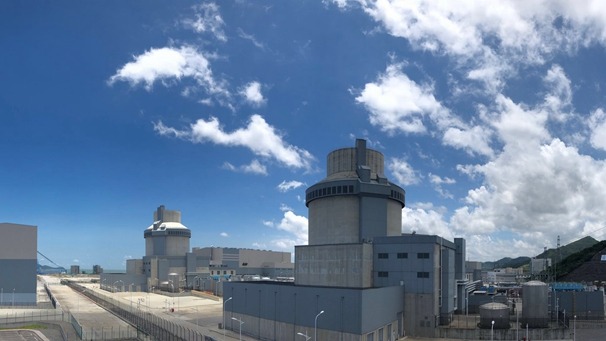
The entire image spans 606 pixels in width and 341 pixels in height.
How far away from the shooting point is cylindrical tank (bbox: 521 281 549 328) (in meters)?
75.7

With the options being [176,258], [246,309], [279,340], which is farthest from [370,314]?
[176,258]

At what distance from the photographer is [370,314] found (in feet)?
189

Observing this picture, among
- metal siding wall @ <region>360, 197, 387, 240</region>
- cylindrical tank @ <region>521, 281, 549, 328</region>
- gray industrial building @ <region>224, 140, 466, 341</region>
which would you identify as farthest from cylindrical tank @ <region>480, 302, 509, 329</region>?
metal siding wall @ <region>360, 197, 387, 240</region>

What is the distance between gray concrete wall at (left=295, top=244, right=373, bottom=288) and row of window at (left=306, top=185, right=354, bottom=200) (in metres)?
10.4

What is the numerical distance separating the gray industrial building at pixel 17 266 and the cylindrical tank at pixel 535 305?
350 ft

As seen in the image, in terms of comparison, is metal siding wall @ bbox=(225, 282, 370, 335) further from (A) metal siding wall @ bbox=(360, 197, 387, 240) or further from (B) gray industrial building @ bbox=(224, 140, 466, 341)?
(A) metal siding wall @ bbox=(360, 197, 387, 240)

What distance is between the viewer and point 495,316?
71062 millimetres

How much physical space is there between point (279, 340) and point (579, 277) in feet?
564

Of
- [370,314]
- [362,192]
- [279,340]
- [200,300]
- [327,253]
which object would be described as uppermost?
[362,192]

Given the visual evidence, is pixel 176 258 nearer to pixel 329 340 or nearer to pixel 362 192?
pixel 362 192

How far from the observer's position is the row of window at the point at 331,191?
8181 centimetres

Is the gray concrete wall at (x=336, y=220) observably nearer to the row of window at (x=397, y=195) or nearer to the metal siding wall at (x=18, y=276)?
the row of window at (x=397, y=195)

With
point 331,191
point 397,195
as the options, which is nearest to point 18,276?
point 331,191

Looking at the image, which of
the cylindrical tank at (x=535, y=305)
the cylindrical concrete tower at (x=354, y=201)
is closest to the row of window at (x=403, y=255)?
the cylindrical concrete tower at (x=354, y=201)
